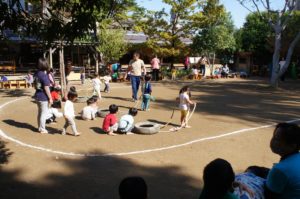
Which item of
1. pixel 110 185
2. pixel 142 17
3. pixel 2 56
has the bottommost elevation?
pixel 110 185

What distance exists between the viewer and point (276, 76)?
19484 mm

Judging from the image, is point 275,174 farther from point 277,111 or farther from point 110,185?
point 277,111

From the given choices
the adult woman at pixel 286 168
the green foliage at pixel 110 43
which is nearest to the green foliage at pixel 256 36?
the green foliage at pixel 110 43

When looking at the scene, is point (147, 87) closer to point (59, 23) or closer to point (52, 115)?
point (52, 115)

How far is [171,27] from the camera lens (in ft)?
85.9

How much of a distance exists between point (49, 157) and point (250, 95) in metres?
11.6

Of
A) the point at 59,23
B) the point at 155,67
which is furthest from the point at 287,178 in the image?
A: the point at 155,67

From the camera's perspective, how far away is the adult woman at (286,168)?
3533 millimetres

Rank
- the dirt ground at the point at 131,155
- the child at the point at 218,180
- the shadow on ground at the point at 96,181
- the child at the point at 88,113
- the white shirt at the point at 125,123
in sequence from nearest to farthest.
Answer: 1. the child at the point at 218,180
2. the shadow on ground at the point at 96,181
3. the dirt ground at the point at 131,155
4. the white shirt at the point at 125,123
5. the child at the point at 88,113

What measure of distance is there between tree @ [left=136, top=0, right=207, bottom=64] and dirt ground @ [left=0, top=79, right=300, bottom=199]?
13372 millimetres

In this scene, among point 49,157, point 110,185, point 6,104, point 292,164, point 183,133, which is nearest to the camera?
point 292,164

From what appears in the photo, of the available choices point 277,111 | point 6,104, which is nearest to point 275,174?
point 277,111

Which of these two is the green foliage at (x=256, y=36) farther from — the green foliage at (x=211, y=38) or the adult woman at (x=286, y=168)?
the adult woman at (x=286, y=168)

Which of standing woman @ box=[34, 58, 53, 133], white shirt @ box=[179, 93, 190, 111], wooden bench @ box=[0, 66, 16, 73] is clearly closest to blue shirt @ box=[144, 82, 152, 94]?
white shirt @ box=[179, 93, 190, 111]
